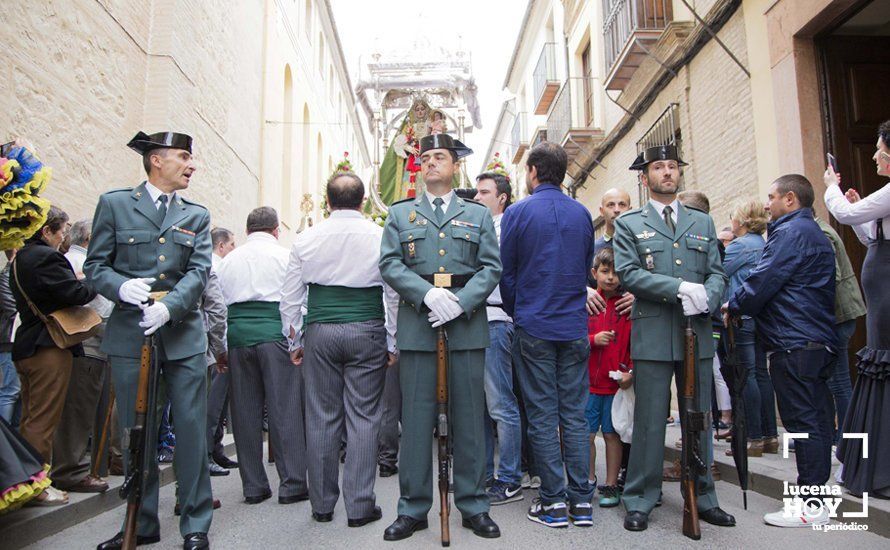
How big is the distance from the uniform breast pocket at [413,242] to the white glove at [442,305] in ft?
1.10

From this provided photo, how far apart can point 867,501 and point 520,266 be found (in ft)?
7.59

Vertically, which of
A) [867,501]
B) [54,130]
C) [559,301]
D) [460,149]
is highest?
[54,130]

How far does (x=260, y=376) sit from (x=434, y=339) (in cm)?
179

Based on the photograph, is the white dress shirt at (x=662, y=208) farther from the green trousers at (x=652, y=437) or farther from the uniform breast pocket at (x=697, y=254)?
the green trousers at (x=652, y=437)

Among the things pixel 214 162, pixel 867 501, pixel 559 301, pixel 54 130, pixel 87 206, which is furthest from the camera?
pixel 214 162

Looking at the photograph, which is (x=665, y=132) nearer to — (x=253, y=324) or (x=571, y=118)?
(x=571, y=118)

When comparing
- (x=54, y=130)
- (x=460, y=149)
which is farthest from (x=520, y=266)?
(x=54, y=130)

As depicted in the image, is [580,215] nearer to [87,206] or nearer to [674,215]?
[674,215]

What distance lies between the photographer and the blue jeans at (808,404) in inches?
148

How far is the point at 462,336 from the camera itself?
11.9 ft

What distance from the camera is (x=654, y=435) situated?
3.70 metres

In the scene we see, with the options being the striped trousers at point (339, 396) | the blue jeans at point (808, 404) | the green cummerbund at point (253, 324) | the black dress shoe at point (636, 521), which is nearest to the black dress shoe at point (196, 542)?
the striped trousers at point (339, 396)

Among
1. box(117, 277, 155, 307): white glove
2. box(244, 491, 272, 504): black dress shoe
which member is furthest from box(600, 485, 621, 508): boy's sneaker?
box(117, 277, 155, 307): white glove

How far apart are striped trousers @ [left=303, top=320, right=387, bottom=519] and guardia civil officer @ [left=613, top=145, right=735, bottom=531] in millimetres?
1517
